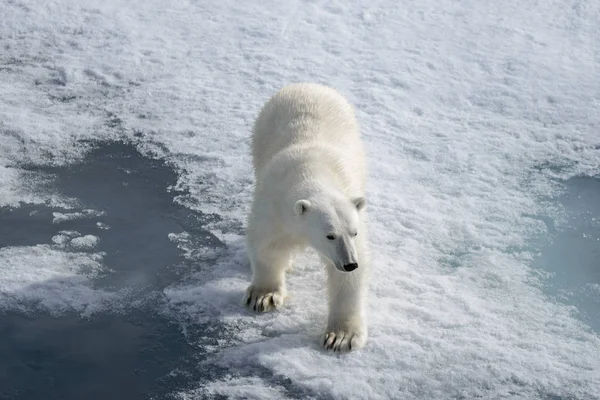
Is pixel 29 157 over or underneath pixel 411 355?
underneath

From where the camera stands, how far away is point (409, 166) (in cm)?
632

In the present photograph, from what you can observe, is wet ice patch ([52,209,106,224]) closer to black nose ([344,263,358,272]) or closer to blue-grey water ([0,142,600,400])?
blue-grey water ([0,142,600,400])

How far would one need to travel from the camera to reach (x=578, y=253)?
5449 mm

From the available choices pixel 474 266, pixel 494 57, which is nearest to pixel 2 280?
pixel 474 266

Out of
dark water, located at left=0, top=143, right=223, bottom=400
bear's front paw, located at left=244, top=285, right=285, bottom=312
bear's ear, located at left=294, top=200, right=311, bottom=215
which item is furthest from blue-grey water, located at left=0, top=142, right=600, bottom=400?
bear's ear, located at left=294, top=200, right=311, bottom=215

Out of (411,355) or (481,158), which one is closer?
(411,355)

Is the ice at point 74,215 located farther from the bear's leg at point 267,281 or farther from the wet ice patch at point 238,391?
the wet ice patch at point 238,391

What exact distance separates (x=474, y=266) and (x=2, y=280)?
270cm

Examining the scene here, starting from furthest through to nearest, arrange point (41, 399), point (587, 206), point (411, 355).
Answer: point (587, 206)
point (411, 355)
point (41, 399)

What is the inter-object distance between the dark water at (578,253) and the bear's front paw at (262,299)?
1574mm

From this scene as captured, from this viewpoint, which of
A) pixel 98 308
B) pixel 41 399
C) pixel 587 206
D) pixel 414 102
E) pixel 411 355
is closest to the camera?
pixel 41 399

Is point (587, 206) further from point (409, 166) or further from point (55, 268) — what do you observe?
point (55, 268)

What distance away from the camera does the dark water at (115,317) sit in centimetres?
415

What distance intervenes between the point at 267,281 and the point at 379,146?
223 cm
